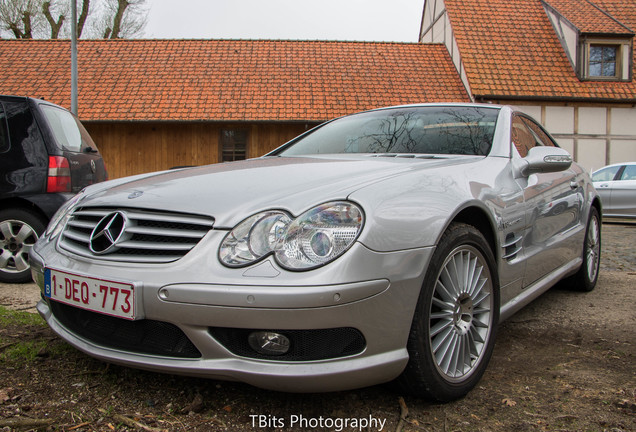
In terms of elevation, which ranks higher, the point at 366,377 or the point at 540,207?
the point at 540,207

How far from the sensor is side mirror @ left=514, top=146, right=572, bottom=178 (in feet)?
9.11

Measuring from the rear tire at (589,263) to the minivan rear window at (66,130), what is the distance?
13.5ft

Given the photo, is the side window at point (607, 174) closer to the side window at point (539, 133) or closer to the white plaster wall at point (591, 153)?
the white plaster wall at point (591, 153)

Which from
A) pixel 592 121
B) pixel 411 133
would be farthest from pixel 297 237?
pixel 592 121

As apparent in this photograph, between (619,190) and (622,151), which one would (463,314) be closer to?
(619,190)

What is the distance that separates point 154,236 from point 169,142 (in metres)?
14.3

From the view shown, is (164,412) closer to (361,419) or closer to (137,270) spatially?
(137,270)

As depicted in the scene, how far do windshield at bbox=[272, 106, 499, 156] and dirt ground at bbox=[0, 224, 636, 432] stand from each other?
1.13m

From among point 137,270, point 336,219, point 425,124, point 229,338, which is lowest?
point 229,338

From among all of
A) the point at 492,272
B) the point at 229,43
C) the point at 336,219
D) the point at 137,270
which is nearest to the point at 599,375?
the point at 492,272

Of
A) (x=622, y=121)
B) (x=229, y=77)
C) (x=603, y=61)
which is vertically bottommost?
(x=622, y=121)

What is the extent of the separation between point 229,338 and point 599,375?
1745 millimetres

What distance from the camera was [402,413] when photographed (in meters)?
1.97

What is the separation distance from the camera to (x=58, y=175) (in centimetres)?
411
